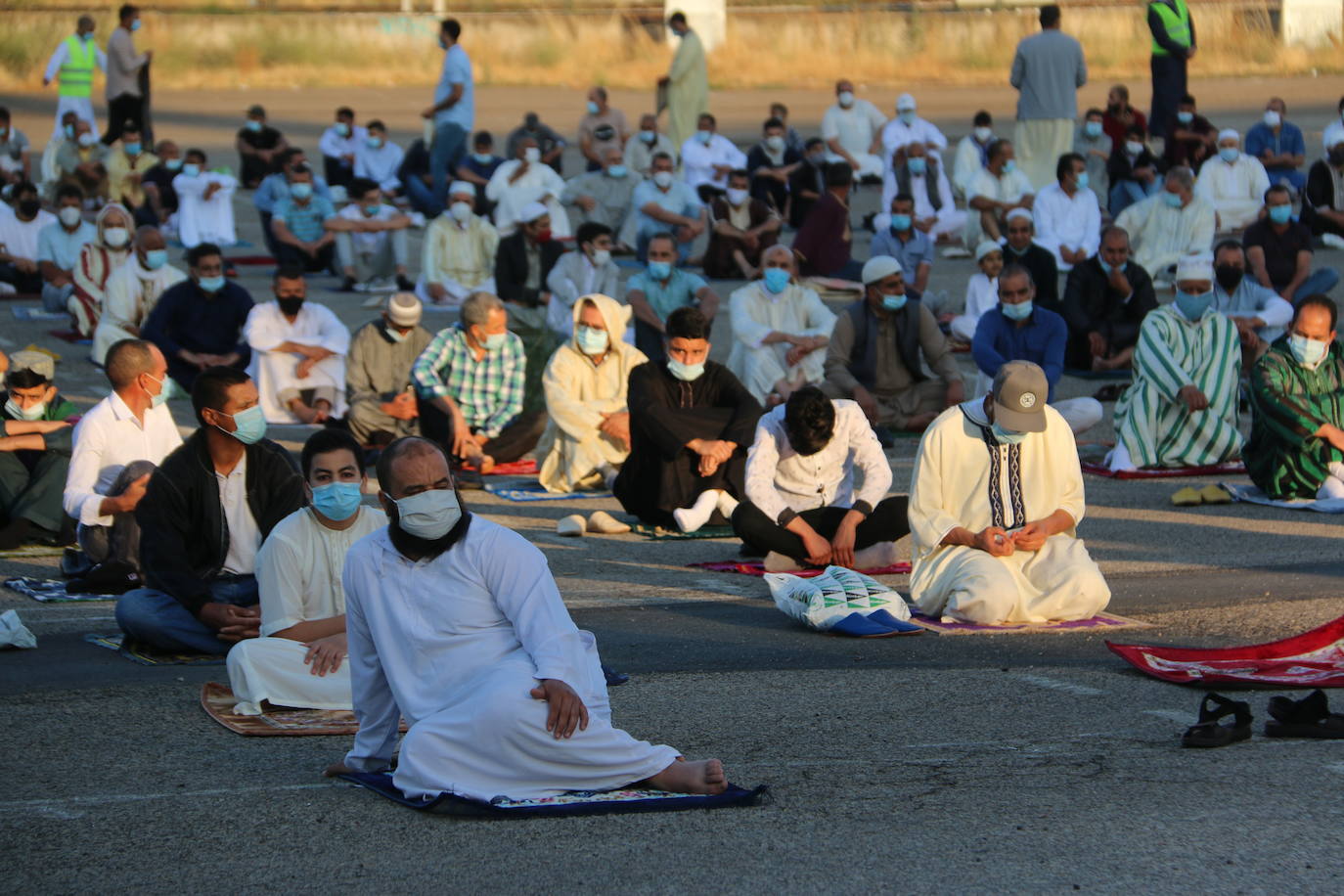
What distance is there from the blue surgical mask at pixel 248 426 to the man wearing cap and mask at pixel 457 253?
1044cm

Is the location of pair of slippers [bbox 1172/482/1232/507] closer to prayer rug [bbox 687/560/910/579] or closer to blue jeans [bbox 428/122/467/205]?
prayer rug [bbox 687/560/910/579]

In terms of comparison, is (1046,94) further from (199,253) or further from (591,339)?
(591,339)

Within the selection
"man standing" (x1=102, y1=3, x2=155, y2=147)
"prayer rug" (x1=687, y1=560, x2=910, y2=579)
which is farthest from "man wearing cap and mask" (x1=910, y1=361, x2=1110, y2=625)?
"man standing" (x1=102, y1=3, x2=155, y2=147)

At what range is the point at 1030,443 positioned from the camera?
809 cm

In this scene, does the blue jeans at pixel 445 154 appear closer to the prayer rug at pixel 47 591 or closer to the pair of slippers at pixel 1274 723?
the prayer rug at pixel 47 591

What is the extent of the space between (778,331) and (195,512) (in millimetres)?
7199

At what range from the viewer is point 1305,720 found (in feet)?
19.6

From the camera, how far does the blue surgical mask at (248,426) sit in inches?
283

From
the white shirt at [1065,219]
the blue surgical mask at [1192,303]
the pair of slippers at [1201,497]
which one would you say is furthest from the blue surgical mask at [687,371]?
the white shirt at [1065,219]

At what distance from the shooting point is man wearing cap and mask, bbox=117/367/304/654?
23.4 feet

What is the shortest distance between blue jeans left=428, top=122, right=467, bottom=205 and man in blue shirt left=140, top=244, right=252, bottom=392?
25.1 ft

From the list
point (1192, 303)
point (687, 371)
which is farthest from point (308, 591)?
point (1192, 303)

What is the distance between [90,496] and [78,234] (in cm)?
1081

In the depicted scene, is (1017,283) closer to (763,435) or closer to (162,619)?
(763,435)
